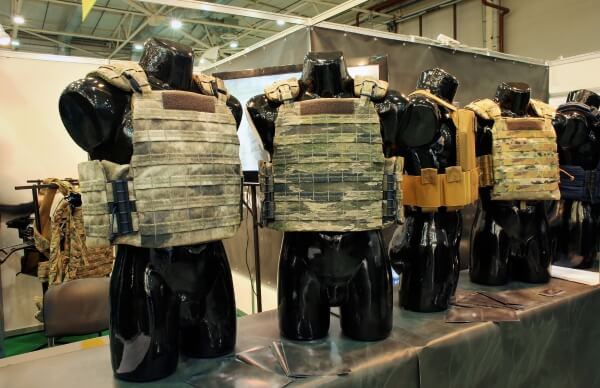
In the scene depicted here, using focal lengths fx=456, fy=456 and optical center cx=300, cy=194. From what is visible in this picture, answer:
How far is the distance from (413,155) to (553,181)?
2.98 feet

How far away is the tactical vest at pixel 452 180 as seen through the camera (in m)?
2.12

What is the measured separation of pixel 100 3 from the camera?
797 centimetres

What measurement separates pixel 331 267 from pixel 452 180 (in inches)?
31.0

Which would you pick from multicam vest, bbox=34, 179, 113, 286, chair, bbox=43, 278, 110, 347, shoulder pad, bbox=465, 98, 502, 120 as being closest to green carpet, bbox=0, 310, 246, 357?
multicam vest, bbox=34, 179, 113, 286

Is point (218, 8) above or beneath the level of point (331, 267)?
above

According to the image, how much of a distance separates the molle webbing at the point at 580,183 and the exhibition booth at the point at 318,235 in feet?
0.83

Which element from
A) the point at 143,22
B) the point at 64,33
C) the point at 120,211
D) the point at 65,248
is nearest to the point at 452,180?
the point at 120,211

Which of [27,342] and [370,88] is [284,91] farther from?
[27,342]

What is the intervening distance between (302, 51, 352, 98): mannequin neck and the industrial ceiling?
16.9 feet

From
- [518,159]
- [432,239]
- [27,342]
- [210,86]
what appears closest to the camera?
[210,86]

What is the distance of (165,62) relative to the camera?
4.96 ft

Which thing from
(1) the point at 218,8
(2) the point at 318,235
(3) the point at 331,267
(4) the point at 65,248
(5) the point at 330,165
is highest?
(1) the point at 218,8

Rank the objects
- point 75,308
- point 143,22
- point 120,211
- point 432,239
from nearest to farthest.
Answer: point 120,211 < point 432,239 < point 75,308 < point 143,22

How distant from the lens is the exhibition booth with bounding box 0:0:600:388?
4.69ft
